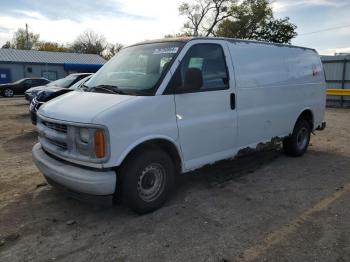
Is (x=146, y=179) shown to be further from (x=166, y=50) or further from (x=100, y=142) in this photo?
(x=166, y=50)

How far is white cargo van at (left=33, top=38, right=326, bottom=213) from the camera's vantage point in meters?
3.89

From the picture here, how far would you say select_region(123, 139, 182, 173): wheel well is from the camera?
164 inches

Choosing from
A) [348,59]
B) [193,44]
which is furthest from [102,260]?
[348,59]

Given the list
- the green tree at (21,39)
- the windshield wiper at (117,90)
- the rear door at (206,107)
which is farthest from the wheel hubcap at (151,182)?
the green tree at (21,39)

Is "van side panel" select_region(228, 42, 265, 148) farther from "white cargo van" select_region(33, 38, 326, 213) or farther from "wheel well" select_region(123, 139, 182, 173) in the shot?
"wheel well" select_region(123, 139, 182, 173)

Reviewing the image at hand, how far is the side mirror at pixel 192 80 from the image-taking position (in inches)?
173

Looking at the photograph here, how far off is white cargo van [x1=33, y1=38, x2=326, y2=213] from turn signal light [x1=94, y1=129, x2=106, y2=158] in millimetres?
11

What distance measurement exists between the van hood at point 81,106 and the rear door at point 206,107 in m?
0.78

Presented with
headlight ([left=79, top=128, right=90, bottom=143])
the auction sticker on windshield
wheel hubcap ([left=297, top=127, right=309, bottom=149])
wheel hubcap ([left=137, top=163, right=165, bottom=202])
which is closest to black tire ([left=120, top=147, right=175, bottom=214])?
wheel hubcap ([left=137, top=163, right=165, bottom=202])

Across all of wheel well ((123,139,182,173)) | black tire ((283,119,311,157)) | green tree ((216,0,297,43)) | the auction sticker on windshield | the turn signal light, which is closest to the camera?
the turn signal light

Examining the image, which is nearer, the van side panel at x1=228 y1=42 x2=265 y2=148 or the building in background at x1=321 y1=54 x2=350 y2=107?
the van side panel at x1=228 y1=42 x2=265 y2=148

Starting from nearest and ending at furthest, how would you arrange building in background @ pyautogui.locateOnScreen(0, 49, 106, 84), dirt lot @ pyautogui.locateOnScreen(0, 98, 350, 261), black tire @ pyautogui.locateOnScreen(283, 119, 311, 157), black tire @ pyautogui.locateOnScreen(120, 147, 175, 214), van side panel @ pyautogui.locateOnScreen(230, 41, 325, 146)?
dirt lot @ pyautogui.locateOnScreen(0, 98, 350, 261) < black tire @ pyautogui.locateOnScreen(120, 147, 175, 214) < van side panel @ pyautogui.locateOnScreen(230, 41, 325, 146) < black tire @ pyautogui.locateOnScreen(283, 119, 311, 157) < building in background @ pyautogui.locateOnScreen(0, 49, 106, 84)

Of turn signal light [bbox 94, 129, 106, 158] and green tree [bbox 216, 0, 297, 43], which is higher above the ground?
green tree [bbox 216, 0, 297, 43]

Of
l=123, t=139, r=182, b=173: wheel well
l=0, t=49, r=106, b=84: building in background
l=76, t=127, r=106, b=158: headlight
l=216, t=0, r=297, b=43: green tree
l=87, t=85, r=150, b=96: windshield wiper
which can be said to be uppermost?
l=216, t=0, r=297, b=43: green tree
